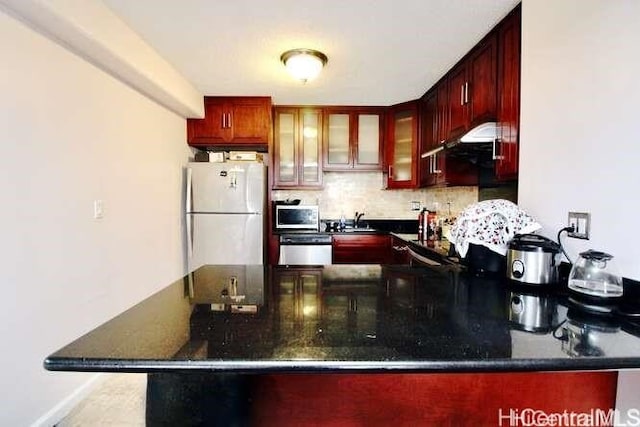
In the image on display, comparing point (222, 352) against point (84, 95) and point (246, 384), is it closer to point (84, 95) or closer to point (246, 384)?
point (246, 384)

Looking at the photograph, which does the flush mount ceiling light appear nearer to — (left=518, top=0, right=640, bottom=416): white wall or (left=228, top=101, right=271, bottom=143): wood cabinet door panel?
(left=228, top=101, right=271, bottom=143): wood cabinet door panel

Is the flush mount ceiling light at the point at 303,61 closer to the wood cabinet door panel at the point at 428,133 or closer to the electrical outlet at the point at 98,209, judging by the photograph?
the wood cabinet door panel at the point at 428,133

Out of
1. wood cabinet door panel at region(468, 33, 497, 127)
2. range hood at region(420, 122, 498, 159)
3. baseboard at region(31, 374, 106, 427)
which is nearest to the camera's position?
baseboard at region(31, 374, 106, 427)

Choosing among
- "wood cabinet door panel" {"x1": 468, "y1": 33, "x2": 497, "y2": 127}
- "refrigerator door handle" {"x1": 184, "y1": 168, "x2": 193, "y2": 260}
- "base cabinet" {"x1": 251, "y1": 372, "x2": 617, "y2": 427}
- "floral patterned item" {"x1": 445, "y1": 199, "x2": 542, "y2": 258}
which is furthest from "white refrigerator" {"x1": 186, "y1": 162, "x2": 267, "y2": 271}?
"base cabinet" {"x1": 251, "y1": 372, "x2": 617, "y2": 427}

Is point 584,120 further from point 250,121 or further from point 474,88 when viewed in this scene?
point 250,121

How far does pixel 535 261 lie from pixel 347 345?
94 centimetres

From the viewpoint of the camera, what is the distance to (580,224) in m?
1.29

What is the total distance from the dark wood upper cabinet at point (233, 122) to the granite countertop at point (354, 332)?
93.2 inches

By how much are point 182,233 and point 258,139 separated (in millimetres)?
1193

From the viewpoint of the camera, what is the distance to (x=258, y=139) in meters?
3.40

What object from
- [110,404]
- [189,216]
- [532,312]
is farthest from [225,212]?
[532,312]

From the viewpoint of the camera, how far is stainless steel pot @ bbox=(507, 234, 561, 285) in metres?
1.27

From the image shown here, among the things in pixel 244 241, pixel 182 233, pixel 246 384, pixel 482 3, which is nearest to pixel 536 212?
pixel 482 3

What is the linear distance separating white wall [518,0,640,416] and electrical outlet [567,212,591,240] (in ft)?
0.07
